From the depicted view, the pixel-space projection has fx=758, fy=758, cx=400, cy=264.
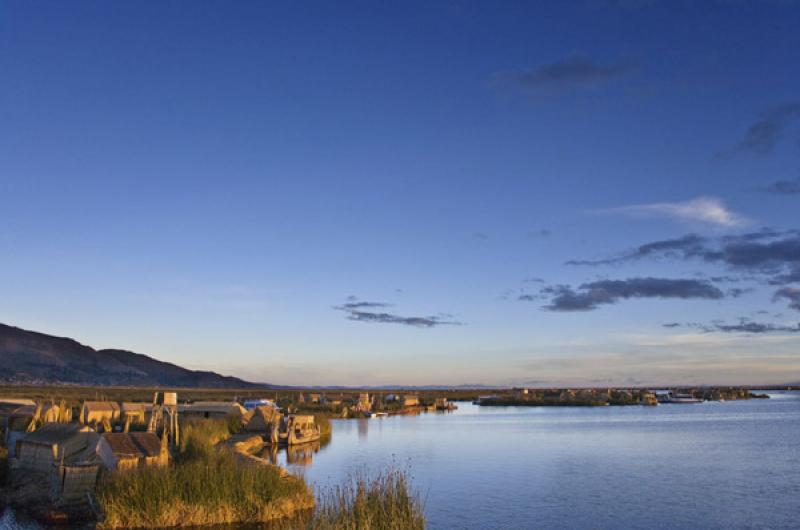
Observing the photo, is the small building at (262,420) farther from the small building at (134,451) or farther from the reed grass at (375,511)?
the reed grass at (375,511)

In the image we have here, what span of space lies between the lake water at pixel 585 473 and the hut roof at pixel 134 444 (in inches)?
241

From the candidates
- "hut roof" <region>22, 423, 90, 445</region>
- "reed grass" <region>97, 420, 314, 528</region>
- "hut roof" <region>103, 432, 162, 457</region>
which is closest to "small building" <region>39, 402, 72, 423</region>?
"hut roof" <region>22, 423, 90, 445</region>

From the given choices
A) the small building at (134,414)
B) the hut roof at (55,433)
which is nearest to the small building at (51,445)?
the hut roof at (55,433)

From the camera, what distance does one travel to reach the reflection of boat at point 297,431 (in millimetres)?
39625

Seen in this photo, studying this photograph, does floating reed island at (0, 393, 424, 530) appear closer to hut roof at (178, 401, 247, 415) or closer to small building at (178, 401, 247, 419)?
small building at (178, 401, 247, 419)

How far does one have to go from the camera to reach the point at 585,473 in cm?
2808

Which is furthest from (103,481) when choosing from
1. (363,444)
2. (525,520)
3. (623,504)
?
(363,444)

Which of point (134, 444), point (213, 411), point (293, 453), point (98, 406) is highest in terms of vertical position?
point (98, 406)

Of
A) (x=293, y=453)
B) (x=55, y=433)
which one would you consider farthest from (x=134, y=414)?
(x=55, y=433)

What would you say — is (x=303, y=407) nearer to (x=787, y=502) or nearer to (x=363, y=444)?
(x=363, y=444)

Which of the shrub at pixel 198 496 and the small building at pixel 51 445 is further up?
the small building at pixel 51 445

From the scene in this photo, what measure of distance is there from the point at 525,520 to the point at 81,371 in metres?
198

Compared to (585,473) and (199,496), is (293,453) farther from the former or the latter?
(199,496)

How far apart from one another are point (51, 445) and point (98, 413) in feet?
36.5
